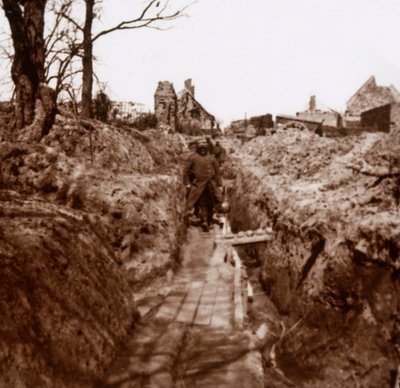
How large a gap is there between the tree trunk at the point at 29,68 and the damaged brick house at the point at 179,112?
18.2 m

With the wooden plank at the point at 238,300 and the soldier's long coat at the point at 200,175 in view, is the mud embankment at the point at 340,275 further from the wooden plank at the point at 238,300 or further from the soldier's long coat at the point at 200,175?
the soldier's long coat at the point at 200,175

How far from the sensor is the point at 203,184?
31.2ft

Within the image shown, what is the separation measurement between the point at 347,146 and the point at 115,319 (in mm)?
7094

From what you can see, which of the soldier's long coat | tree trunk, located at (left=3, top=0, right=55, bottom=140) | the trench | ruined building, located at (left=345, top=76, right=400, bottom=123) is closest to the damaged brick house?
ruined building, located at (left=345, top=76, right=400, bottom=123)

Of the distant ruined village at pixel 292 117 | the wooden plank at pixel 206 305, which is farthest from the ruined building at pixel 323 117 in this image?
the wooden plank at pixel 206 305

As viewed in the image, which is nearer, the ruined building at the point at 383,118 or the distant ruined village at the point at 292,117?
the ruined building at the point at 383,118

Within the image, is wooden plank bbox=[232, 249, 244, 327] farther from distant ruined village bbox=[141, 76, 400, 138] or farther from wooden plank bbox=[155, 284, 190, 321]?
distant ruined village bbox=[141, 76, 400, 138]

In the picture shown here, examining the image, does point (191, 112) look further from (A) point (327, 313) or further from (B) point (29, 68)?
(A) point (327, 313)

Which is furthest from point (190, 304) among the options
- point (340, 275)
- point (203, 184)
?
point (203, 184)

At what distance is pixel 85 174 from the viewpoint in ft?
20.0

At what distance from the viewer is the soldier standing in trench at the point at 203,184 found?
9523 mm

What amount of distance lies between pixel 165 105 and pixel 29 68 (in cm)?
1988

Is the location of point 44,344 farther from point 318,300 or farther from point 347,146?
point 347,146

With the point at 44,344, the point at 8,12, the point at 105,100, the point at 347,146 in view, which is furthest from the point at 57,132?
the point at 105,100
